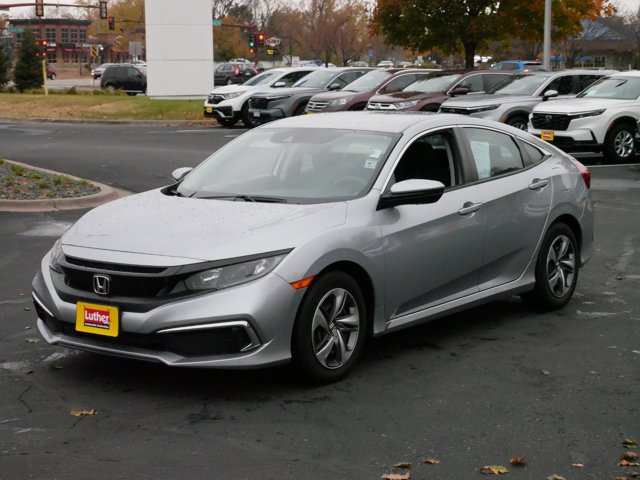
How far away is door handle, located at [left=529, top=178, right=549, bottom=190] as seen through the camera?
7.98 metres

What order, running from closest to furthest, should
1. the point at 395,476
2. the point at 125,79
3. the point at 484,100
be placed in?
the point at 395,476 → the point at 484,100 → the point at 125,79

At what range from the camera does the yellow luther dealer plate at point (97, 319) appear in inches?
230

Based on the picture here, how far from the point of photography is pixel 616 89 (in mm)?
21406

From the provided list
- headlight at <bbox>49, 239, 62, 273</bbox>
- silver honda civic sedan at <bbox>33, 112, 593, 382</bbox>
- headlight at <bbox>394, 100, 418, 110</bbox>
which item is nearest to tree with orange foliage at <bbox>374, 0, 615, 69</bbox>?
headlight at <bbox>394, 100, 418, 110</bbox>

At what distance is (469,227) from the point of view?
7.27 metres

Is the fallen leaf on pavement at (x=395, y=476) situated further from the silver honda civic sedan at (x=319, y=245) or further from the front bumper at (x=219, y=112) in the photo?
the front bumper at (x=219, y=112)

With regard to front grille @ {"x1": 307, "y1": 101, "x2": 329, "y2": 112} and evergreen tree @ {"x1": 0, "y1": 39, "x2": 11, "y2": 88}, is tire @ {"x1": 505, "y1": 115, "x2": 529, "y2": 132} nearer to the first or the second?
front grille @ {"x1": 307, "y1": 101, "x2": 329, "y2": 112}

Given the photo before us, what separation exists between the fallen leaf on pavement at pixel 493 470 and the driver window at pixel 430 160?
8.35ft

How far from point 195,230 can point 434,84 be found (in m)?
19.4

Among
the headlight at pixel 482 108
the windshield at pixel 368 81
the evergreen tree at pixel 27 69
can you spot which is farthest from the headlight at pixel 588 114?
the evergreen tree at pixel 27 69

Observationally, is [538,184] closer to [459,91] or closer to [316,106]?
[459,91]

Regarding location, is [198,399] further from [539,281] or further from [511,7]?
[511,7]

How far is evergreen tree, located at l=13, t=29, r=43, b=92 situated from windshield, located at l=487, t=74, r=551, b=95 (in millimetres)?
33762

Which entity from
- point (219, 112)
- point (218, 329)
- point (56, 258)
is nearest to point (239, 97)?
point (219, 112)
